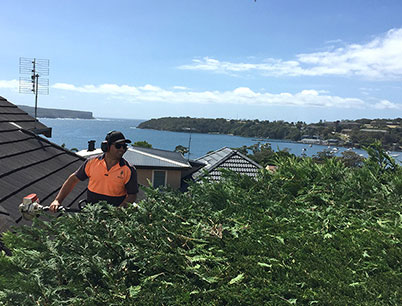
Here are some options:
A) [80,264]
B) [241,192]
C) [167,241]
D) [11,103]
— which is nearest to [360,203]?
[241,192]

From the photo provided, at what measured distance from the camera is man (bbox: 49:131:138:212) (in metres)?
4.21

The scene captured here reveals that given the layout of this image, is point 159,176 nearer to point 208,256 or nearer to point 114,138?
point 114,138

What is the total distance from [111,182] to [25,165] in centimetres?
183

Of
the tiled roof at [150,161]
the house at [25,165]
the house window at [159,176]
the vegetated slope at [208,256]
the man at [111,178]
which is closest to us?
the vegetated slope at [208,256]

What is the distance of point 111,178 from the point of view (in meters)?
4.21

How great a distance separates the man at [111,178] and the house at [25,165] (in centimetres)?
59

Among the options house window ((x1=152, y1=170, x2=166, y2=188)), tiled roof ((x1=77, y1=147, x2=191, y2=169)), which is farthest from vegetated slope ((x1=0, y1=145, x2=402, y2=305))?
house window ((x1=152, y1=170, x2=166, y2=188))

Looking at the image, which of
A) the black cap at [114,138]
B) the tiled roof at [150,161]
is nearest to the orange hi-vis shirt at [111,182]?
the black cap at [114,138]

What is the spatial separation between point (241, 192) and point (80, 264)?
1.88 metres

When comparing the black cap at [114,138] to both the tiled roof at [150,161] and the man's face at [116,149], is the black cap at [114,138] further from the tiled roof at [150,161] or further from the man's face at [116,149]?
the tiled roof at [150,161]

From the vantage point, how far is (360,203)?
11.6 ft

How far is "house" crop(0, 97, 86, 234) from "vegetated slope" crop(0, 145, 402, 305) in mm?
1352

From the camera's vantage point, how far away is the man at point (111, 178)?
4.21 meters

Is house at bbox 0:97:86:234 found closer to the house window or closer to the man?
the man
